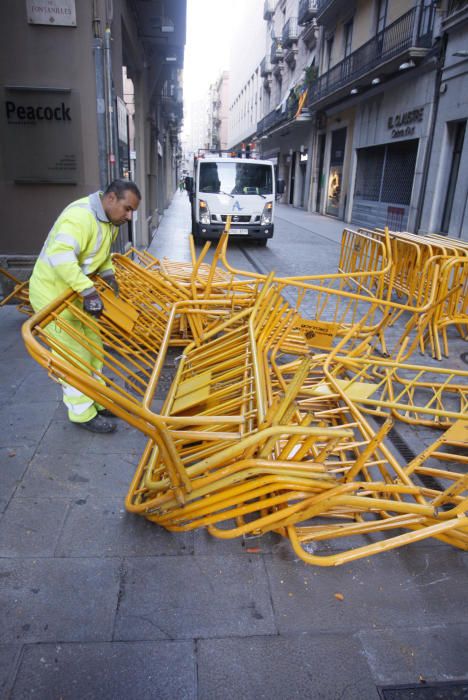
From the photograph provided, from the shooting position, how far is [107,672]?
184cm

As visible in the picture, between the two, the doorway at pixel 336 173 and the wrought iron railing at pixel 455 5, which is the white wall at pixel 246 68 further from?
the wrought iron railing at pixel 455 5

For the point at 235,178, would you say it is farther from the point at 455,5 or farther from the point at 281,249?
the point at 455,5

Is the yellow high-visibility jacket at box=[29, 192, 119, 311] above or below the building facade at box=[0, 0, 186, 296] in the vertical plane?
below

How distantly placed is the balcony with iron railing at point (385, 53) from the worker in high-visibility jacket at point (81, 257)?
14.8 m

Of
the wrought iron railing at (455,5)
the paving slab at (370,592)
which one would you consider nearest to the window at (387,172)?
the wrought iron railing at (455,5)

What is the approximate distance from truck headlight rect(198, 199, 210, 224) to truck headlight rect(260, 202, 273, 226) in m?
1.45

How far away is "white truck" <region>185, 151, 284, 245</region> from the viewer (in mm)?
13055

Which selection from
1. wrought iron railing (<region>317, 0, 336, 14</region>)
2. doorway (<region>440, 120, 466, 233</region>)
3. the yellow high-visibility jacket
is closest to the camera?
the yellow high-visibility jacket

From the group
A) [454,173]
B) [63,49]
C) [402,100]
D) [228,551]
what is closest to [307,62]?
[402,100]

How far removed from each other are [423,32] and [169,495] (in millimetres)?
17040

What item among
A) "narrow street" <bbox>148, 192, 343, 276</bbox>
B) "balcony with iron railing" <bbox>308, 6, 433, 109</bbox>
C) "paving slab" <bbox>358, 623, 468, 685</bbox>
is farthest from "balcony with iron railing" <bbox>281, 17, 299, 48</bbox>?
"paving slab" <bbox>358, 623, 468, 685</bbox>

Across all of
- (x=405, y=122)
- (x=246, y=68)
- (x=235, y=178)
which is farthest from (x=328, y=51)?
(x=246, y=68)

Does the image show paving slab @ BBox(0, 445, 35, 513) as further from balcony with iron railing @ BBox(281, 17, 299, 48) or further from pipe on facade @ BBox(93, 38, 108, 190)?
balcony with iron railing @ BBox(281, 17, 299, 48)

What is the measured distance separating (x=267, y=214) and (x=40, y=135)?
7.66m
